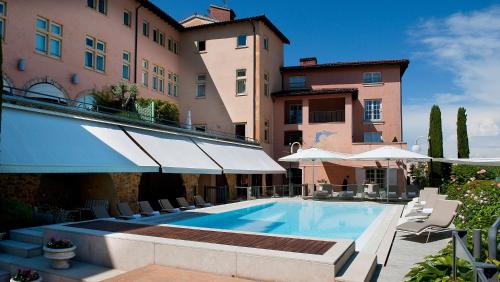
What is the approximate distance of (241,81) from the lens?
3534 cm

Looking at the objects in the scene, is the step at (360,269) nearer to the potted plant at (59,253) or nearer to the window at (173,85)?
the potted plant at (59,253)

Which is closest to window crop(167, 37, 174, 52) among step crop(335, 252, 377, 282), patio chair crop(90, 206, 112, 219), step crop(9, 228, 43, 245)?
patio chair crop(90, 206, 112, 219)

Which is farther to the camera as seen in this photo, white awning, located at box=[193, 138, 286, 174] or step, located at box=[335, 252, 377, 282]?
white awning, located at box=[193, 138, 286, 174]

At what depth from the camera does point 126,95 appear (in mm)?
24641

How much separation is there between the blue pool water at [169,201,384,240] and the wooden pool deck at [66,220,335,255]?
14.1ft

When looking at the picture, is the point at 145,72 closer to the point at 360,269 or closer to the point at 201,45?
the point at 201,45

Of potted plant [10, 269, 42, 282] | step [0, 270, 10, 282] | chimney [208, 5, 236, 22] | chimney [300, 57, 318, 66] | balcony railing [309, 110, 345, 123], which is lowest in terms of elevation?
step [0, 270, 10, 282]

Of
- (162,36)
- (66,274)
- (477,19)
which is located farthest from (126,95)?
(477,19)

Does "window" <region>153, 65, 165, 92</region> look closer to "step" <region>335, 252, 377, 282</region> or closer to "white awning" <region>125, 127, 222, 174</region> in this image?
"white awning" <region>125, 127, 222, 174</region>

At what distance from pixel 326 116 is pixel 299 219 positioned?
19.8 metres

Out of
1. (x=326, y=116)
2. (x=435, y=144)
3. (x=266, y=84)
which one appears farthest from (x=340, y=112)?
(x=435, y=144)

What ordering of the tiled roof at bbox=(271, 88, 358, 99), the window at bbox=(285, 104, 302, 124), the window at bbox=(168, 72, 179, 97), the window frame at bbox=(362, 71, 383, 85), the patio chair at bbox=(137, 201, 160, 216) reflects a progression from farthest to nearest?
1. the window frame at bbox=(362, 71, 383, 85)
2. the window at bbox=(285, 104, 302, 124)
3. the tiled roof at bbox=(271, 88, 358, 99)
4. the window at bbox=(168, 72, 179, 97)
5. the patio chair at bbox=(137, 201, 160, 216)

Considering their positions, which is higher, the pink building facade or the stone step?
the pink building facade

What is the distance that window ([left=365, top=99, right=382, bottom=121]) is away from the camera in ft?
127
